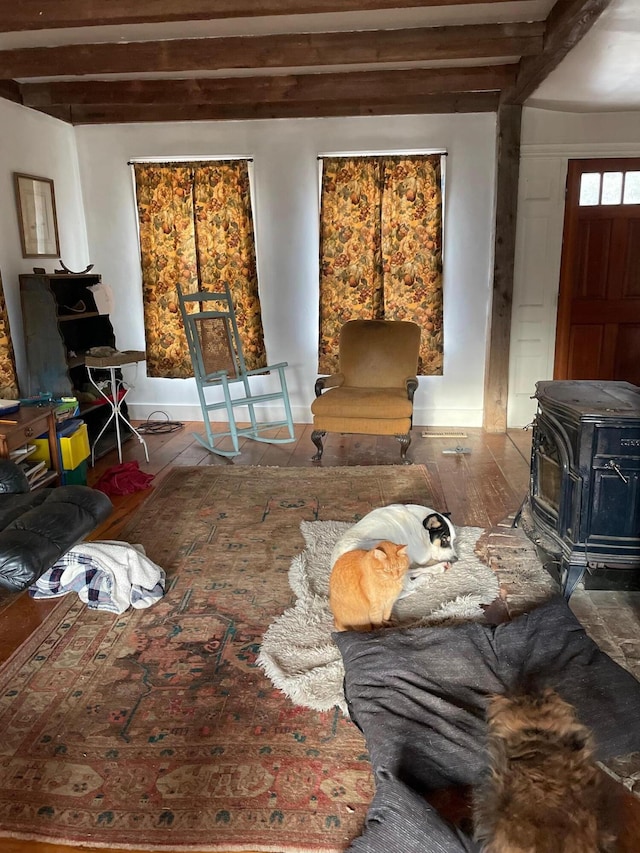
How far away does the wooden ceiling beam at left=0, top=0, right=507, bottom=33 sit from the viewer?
118 inches

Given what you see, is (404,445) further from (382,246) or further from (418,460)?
(382,246)

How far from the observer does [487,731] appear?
1.74 metres

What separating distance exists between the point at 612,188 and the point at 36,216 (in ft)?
14.2

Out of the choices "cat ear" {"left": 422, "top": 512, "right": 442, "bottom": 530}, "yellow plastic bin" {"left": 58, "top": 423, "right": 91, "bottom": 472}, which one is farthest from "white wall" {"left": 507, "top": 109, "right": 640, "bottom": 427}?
"yellow plastic bin" {"left": 58, "top": 423, "right": 91, "bottom": 472}

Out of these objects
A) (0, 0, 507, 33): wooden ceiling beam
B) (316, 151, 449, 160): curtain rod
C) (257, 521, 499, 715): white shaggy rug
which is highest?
(0, 0, 507, 33): wooden ceiling beam


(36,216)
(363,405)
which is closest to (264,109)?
(36,216)

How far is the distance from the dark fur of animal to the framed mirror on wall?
440 cm

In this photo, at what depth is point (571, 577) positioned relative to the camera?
8.20 feet

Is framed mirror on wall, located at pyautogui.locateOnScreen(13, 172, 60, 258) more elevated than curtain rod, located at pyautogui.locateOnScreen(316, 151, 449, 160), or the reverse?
curtain rod, located at pyautogui.locateOnScreen(316, 151, 449, 160)

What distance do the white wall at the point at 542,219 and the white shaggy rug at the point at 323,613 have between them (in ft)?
7.96

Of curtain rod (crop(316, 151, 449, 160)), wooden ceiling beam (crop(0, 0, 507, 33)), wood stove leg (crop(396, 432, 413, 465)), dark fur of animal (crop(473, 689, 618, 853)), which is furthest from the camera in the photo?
curtain rod (crop(316, 151, 449, 160))

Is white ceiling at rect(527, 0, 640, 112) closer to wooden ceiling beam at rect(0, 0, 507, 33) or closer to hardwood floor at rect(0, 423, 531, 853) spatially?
wooden ceiling beam at rect(0, 0, 507, 33)

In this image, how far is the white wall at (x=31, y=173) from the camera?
442 cm

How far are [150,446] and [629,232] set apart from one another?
4.00m
